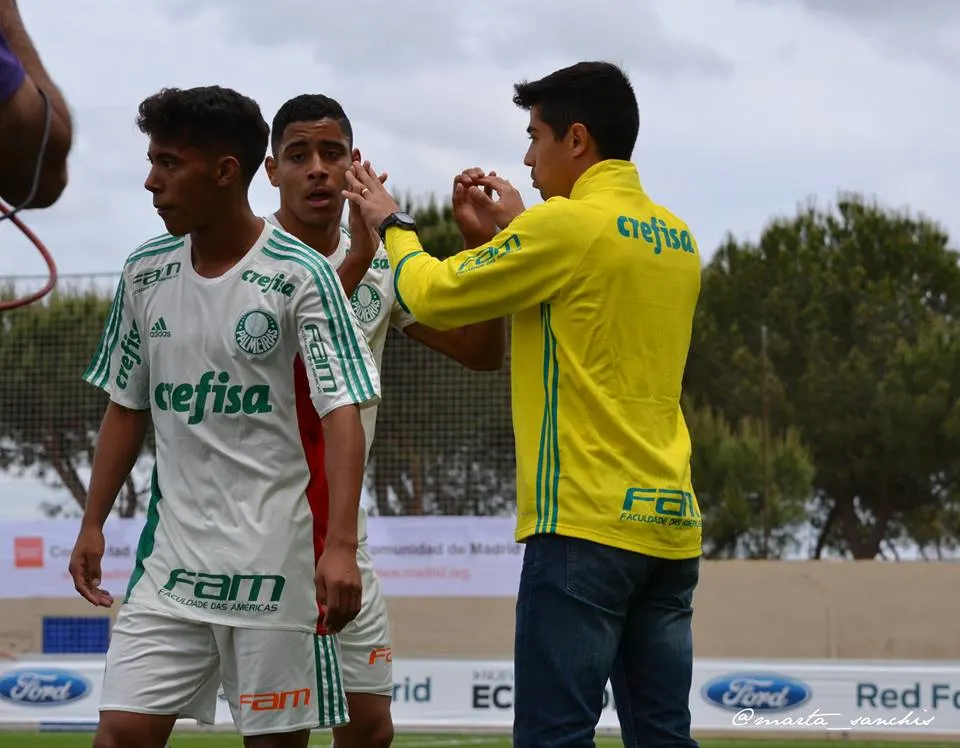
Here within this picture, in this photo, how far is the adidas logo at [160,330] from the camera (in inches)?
165

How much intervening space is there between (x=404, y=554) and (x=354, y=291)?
13.7m

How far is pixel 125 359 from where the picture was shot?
439 centimetres

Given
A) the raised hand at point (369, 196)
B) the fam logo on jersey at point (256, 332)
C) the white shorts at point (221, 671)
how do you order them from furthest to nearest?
1. the raised hand at point (369, 196)
2. the fam logo on jersey at point (256, 332)
3. the white shorts at point (221, 671)

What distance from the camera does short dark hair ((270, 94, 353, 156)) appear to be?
208 inches

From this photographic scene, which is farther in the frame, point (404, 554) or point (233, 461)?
point (404, 554)

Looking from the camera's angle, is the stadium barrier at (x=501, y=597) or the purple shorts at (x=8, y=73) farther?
the stadium barrier at (x=501, y=597)

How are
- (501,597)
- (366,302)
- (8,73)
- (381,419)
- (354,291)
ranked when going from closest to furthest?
(8,73)
(354,291)
(366,302)
(501,597)
(381,419)

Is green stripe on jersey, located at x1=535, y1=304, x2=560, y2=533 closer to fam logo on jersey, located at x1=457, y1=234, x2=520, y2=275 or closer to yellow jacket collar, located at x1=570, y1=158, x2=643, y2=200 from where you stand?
fam logo on jersey, located at x1=457, y1=234, x2=520, y2=275

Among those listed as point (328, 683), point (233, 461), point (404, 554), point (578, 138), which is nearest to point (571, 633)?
point (328, 683)

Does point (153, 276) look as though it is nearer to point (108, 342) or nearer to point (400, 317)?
point (108, 342)

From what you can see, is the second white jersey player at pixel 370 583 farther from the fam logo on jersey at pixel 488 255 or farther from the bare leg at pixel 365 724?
the fam logo on jersey at pixel 488 255

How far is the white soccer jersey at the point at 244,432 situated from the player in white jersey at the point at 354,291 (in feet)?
2.18

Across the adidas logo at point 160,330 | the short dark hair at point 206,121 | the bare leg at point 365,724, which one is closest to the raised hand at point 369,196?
the short dark hair at point 206,121

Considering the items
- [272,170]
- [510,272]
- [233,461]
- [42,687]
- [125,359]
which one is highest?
[272,170]
